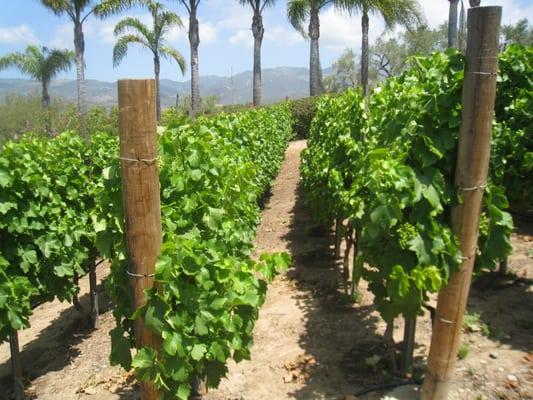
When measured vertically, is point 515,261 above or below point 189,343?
below

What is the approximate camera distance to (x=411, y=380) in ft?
12.1

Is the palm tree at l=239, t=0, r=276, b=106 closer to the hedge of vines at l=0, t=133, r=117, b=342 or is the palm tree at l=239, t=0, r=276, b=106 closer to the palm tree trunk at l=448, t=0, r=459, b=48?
the palm tree trunk at l=448, t=0, r=459, b=48

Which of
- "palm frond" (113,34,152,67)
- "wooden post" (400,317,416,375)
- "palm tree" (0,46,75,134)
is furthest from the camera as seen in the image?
"palm tree" (0,46,75,134)

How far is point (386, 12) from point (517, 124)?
2060 centimetres

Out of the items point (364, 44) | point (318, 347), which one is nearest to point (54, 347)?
point (318, 347)

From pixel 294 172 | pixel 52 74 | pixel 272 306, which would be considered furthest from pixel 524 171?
pixel 52 74

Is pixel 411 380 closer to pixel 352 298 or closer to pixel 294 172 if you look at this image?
pixel 352 298

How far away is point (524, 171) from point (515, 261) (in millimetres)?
1362

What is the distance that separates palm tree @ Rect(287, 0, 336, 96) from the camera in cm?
2547

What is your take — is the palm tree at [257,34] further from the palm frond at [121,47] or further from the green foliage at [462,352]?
the green foliage at [462,352]

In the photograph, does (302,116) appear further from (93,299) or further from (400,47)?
(400,47)

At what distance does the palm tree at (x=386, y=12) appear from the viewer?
2358 centimetres

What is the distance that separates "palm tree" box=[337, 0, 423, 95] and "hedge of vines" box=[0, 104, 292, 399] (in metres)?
20.0

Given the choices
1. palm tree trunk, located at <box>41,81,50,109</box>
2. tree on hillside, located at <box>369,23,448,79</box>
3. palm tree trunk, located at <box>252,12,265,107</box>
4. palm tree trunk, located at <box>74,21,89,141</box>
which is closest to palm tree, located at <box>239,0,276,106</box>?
palm tree trunk, located at <box>252,12,265,107</box>
